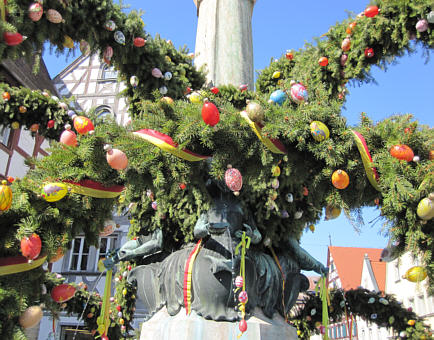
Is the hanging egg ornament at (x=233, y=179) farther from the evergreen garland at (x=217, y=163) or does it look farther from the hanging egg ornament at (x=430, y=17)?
the hanging egg ornament at (x=430, y=17)

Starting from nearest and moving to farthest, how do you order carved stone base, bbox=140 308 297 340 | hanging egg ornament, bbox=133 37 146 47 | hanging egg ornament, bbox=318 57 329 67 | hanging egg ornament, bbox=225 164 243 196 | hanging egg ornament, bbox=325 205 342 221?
1. hanging egg ornament, bbox=225 164 243 196
2. carved stone base, bbox=140 308 297 340
3. hanging egg ornament, bbox=325 205 342 221
4. hanging egg ornament, bbox=133 37 146 47
5. hanging egg ornament, bbox=318 57 329 67

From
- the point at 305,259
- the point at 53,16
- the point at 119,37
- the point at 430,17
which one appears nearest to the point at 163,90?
the point at 119,37

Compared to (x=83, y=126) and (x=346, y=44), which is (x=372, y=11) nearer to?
(x=346, y=44)

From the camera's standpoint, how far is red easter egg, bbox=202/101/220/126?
212 centimetres

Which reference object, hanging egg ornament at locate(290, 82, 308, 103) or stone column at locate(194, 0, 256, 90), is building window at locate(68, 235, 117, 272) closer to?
stone column at locate(194, 0, 256, 90)

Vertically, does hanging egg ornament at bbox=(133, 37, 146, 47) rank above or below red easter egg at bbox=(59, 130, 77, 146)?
above

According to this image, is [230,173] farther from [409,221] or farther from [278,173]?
[409,221]

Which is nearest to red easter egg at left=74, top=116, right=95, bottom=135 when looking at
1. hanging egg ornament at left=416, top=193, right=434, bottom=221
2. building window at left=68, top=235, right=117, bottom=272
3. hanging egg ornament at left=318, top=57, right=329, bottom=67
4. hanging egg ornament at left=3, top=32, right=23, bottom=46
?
hanging egg ornament at left=3, top=32, right=23, bottom=46

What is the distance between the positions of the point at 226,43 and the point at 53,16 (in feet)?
6.44

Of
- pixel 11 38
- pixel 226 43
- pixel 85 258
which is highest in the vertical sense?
pixel 226 43

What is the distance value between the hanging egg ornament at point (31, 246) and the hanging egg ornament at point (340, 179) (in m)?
1.46

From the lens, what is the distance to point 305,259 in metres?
2.94

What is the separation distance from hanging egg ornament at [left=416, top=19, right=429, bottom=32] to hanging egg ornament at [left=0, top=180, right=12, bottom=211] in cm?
250

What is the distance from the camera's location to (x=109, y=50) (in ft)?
10.1
